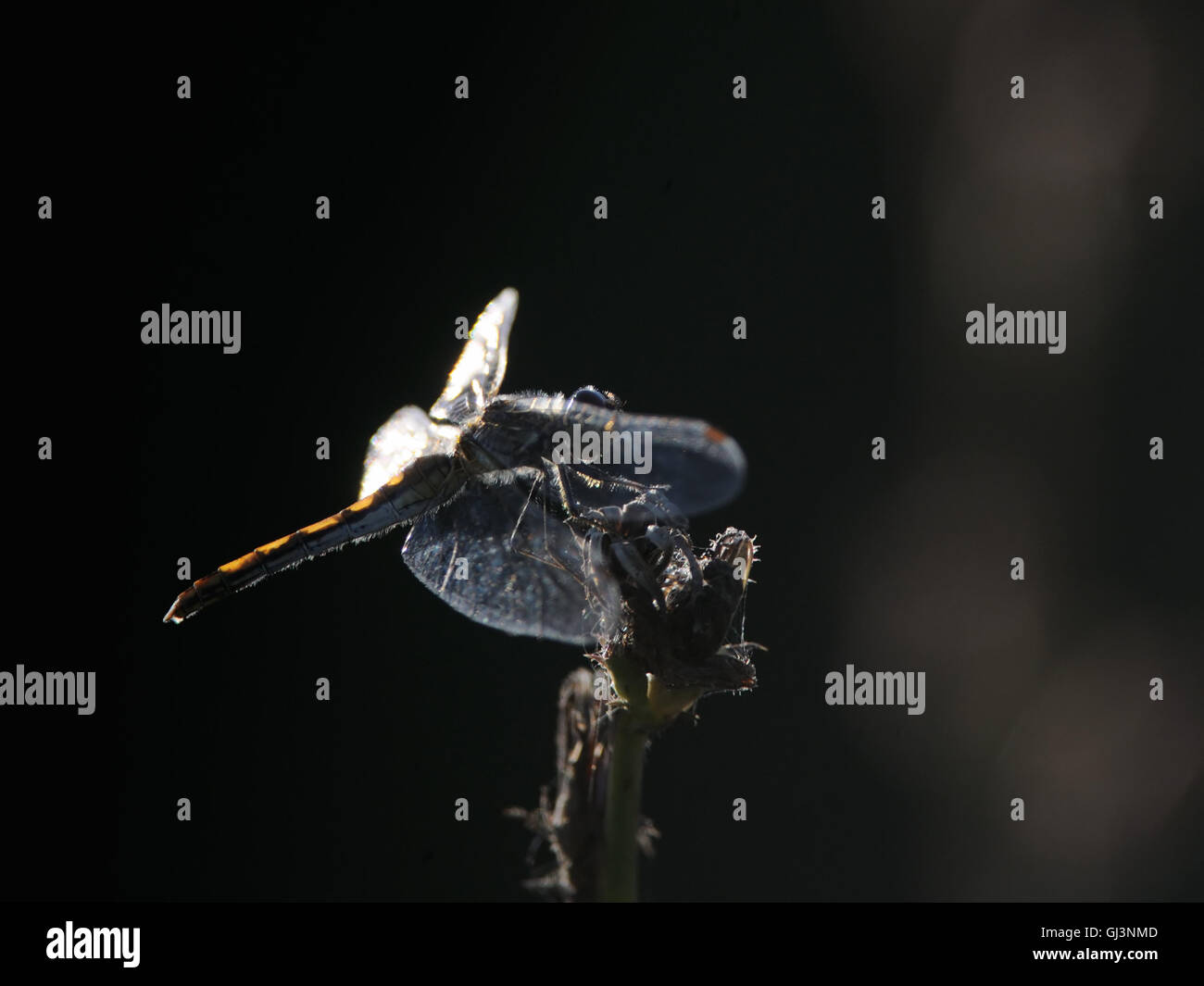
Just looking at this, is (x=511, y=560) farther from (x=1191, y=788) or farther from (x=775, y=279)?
(x=1191, y=788)

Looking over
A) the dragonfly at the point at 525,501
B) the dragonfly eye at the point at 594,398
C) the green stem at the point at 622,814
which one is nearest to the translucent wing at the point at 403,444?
the dragonfly at the point at 525,501

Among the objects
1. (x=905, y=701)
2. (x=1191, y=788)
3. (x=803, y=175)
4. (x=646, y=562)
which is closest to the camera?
(x=646, y=562)

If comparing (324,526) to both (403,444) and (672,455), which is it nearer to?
(403,444)

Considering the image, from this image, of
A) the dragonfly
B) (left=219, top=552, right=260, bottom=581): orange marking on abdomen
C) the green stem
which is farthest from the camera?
(left=219, top=552, right=260, bottom=581): orange marking on abdomen

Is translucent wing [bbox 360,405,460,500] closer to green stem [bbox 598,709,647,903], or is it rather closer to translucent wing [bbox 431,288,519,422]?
translucent wing [bbox 431,288,519,422]

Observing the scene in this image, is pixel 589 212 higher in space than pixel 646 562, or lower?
higher

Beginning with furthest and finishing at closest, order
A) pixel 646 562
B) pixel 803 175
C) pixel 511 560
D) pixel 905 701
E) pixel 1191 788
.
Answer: pixel 803 175 < pixel 905 701 < pixel 1191 788 < pixel 511 560 < pixel 646 562

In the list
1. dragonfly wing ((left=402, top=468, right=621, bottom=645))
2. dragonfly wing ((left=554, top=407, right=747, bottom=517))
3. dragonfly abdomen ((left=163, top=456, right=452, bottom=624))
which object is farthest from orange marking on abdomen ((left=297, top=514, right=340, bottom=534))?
dragonfly wing ((left=554, top=407, right=747, bottom=517))

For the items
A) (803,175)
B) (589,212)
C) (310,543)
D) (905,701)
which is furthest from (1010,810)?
(310,543)
